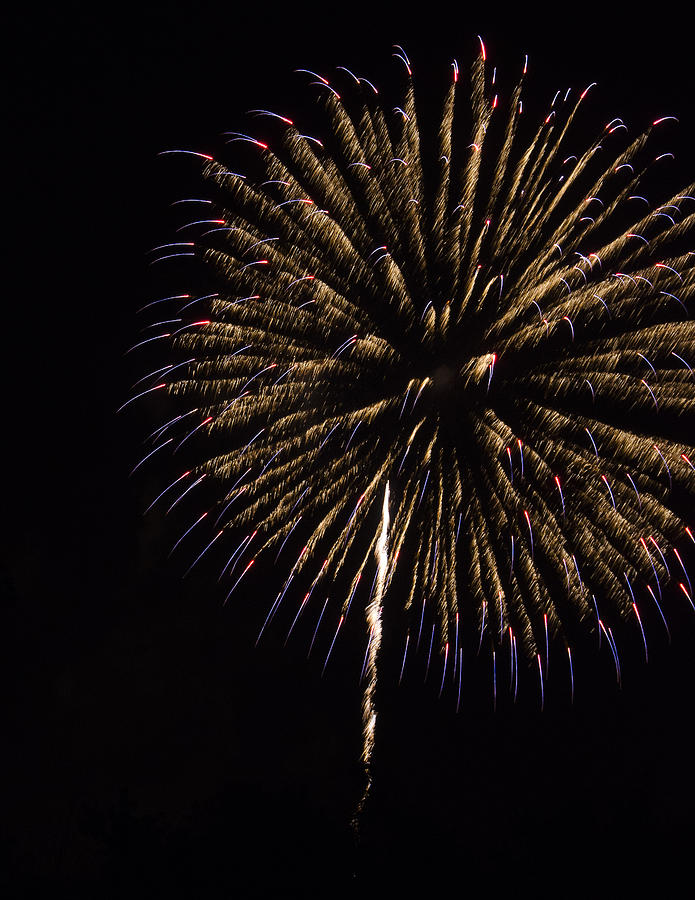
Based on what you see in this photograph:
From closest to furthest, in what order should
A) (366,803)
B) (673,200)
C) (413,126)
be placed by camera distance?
1. (673,200)
2. (413,126)
3. (366,803)

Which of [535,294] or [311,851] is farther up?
[535,294]

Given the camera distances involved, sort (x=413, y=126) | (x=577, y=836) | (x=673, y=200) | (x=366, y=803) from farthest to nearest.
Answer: (x=577, y=836), (x=366, y=803), (x=413, y=126), (x=673, y=200)

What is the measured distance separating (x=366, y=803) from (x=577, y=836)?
8714mm

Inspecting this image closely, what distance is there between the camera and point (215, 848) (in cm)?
3023

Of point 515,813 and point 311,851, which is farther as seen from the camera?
point 515,813

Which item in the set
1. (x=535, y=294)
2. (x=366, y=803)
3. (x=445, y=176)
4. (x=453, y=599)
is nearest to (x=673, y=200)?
(x=535, y=294)

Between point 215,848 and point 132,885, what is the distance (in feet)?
9.03

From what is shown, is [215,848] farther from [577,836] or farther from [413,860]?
[577,836]

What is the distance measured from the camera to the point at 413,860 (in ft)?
97.1

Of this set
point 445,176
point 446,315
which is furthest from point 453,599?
point 445,176

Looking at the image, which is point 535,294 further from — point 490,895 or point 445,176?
point 490,895

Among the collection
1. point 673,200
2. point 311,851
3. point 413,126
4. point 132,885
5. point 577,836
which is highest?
point 413,126

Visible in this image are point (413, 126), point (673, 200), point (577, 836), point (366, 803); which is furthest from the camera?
point (577, 836)

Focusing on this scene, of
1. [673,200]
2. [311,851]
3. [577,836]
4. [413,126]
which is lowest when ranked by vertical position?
[311,851]
